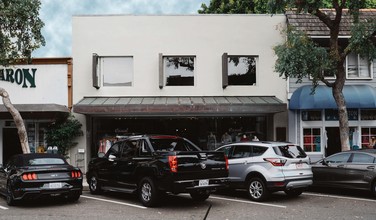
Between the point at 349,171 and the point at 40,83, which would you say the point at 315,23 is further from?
the point at 40,83

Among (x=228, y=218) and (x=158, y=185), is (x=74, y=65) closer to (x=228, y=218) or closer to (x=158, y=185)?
(x=158, y=185)

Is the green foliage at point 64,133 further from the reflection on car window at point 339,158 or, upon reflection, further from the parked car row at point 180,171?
the reflection on car window at point 339,158

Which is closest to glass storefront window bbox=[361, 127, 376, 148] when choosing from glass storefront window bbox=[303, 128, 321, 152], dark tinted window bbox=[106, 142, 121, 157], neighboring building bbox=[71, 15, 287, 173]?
glass storefront window bbox=[303, 128, 321, 152]

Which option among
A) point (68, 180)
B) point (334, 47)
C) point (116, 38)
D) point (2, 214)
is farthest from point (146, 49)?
point (2, 214)

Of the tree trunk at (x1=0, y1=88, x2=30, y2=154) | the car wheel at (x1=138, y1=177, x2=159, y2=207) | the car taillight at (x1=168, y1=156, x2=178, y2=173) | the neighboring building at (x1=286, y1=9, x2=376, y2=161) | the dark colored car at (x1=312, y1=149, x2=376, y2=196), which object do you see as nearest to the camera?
the car taillight at (x1=168, y1=156, x2=178, y2=173)

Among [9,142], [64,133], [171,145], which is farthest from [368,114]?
[9,142]

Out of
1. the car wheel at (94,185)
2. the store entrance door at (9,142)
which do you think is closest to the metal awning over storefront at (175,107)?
the store entrance door at (9,142)

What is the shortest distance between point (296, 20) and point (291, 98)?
3.62m

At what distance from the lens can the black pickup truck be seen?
975 centimetres

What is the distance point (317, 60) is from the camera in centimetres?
1477

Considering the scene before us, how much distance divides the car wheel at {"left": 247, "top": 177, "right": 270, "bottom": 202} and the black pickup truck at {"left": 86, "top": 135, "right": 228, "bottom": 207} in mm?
1267

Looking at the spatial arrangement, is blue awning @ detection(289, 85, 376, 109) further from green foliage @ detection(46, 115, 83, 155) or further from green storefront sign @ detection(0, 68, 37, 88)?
green storefront sign @ detection(0, 68, 37, 88)

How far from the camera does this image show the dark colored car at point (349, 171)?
1171cm

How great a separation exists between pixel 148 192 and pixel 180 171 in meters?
1.21
